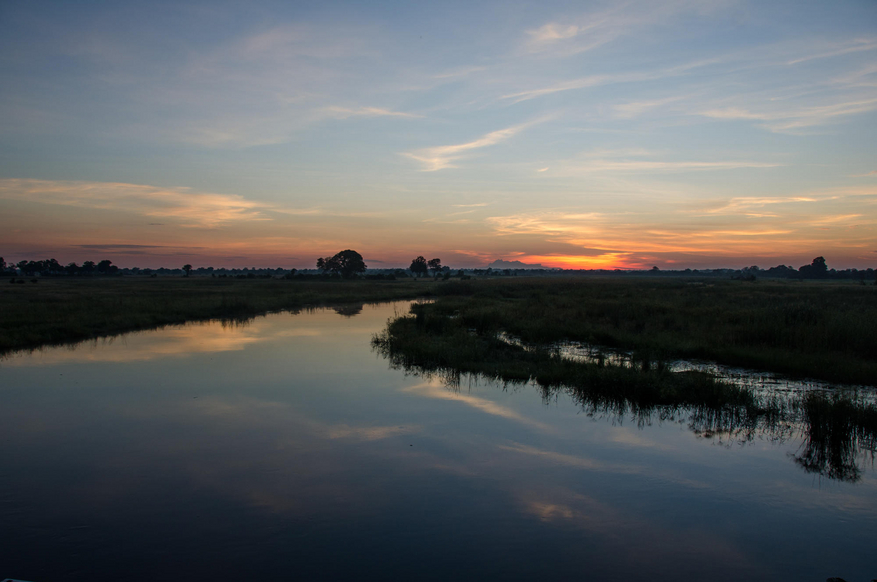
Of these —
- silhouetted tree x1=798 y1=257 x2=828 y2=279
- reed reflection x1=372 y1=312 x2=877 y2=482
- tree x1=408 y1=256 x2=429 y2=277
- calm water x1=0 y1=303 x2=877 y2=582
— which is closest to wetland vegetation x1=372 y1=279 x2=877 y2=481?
reed reflection x1=372 y1=312 x2=877 y2=482

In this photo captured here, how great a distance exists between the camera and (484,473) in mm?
7793

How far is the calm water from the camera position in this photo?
545cm

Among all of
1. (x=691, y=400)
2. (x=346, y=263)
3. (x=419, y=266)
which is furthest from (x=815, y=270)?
(x=691, y=400)

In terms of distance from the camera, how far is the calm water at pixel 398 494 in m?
5.45

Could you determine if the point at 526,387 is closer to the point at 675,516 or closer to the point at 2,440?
the point at 675,516

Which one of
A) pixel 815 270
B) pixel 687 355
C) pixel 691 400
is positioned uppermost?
pixel 815 270

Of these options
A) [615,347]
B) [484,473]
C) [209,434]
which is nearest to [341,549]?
[484,473]

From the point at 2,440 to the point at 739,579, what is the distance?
1202cm

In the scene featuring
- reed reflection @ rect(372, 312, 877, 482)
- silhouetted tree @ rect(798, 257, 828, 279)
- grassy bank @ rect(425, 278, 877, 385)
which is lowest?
reed reflection @ rect(372, 312, 877, 482)

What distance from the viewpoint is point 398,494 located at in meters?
7.04

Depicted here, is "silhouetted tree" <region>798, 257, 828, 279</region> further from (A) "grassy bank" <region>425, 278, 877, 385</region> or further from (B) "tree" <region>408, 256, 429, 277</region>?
(A) "grassy bank" <region>425, 278, 877, 385</region>

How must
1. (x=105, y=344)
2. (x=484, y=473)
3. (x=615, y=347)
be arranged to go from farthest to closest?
1. (x=105, y=344)
2. (x=615, y=347)
3. (x=484, y=473)

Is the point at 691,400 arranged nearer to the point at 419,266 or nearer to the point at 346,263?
the point at 346,263

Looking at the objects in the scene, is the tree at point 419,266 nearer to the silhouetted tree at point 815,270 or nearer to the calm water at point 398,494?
the silhouetted tree at point 815,270
